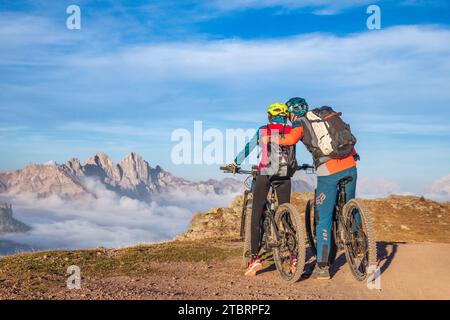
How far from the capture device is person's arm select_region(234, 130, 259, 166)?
Answer: 35.6ft

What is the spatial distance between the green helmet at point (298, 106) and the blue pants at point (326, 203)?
1472 millimetres

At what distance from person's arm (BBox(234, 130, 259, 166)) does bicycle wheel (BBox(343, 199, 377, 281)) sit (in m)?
2.34

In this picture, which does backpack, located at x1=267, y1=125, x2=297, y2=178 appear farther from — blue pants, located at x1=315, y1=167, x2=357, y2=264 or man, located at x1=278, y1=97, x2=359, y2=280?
blue pants, located at x1=315, y1=167, x2=357, y2=264

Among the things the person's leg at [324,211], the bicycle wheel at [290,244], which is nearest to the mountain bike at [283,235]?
the bicycle wheel at [290,244]

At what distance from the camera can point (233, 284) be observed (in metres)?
10.4

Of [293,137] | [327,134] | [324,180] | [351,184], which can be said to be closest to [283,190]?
[324,180]

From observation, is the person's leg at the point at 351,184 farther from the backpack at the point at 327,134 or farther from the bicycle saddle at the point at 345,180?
the backpack at the point at 327,134

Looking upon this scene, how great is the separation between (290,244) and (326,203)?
1.16 meters

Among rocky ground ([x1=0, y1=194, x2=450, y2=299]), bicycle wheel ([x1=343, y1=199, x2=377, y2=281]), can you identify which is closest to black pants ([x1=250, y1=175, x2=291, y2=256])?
rocky ground ([x1=0, y1=194, x2=450, y2=299])

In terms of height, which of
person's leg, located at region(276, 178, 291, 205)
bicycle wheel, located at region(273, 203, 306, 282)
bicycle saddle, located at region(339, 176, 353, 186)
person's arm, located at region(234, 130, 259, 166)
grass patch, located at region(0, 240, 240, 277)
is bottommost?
grass patch, located at region(0, 240, 240, 277)

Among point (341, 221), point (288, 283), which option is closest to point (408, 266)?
point (341, 221)
